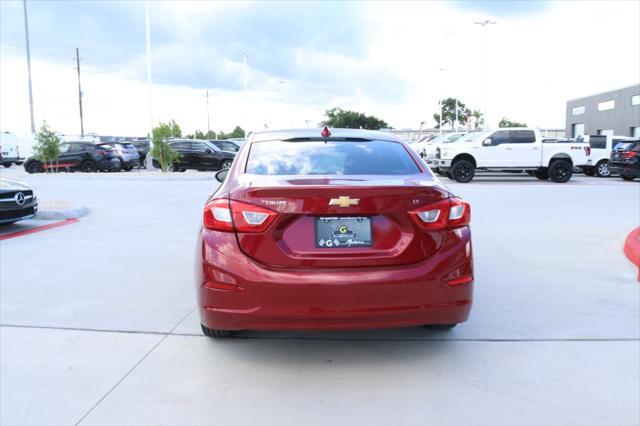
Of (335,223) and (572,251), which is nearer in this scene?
(335,223)

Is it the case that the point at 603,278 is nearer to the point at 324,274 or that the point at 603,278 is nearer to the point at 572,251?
the point at 572,251

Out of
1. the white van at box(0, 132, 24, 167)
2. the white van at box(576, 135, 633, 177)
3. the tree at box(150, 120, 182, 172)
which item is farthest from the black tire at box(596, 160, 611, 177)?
the white van at box(0, 132, 24, 167)

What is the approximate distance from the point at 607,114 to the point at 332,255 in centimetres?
6023

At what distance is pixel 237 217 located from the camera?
3234mm

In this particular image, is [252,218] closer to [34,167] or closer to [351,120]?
[34,167]

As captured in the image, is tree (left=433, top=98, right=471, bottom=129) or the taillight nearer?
the taillight

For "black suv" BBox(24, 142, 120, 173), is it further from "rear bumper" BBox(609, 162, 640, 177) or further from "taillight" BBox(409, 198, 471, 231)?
"taillight" BBox(409, 198, 471, 231)

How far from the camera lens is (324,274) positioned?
10.4 ft

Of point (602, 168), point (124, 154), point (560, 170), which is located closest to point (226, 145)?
point (124, 154)

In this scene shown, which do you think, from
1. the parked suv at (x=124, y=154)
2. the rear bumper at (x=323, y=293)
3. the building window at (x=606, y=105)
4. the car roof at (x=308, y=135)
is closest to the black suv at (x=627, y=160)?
the car roof at (x=308, y=135)

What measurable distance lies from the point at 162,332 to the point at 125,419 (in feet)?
4.02

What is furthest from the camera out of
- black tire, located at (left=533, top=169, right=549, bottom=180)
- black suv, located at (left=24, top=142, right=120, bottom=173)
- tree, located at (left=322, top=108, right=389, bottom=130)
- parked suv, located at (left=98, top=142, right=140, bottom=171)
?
tree, located at (left=322, top=108, right=389, bottom=130)

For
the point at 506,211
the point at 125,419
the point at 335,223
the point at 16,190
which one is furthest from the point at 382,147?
the point at 506,211

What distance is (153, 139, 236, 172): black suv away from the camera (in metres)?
23.7
